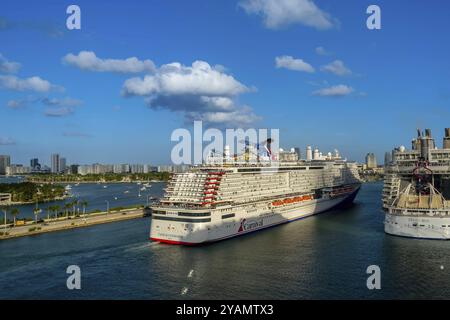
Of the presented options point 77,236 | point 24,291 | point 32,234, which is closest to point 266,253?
point 24,291

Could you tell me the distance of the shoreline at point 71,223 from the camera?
4715 centimetres

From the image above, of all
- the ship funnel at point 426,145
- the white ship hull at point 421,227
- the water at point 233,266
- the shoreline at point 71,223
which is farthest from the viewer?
the ship funnel at point 426,145

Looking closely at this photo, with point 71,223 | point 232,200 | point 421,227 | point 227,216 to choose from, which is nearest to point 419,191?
point 421,227

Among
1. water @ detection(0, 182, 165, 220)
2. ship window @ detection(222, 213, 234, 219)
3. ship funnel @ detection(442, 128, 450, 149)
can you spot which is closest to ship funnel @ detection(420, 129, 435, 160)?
ship funnel @ detection(442, 128, 450, 149)

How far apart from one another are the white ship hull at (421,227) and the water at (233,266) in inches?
44.5

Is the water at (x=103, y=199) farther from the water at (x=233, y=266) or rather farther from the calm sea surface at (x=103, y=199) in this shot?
the water at (x=233, y=266)

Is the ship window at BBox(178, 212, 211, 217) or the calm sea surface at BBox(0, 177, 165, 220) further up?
the ship window at BBox(178, 212, 211, 217)

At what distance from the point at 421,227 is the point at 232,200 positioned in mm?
19139

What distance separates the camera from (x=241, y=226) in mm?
44625

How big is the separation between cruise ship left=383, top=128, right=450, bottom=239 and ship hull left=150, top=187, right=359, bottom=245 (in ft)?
44.0

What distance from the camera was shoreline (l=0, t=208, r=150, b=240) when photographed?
4715cm

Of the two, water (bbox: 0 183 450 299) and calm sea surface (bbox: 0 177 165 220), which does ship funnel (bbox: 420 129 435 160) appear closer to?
water (bbox: 0 183 450 299)

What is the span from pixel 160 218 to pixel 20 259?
41.6 feet

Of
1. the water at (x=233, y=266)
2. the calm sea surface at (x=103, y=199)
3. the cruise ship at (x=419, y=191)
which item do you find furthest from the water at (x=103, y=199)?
the cruise ship at (x=419, y=191)
